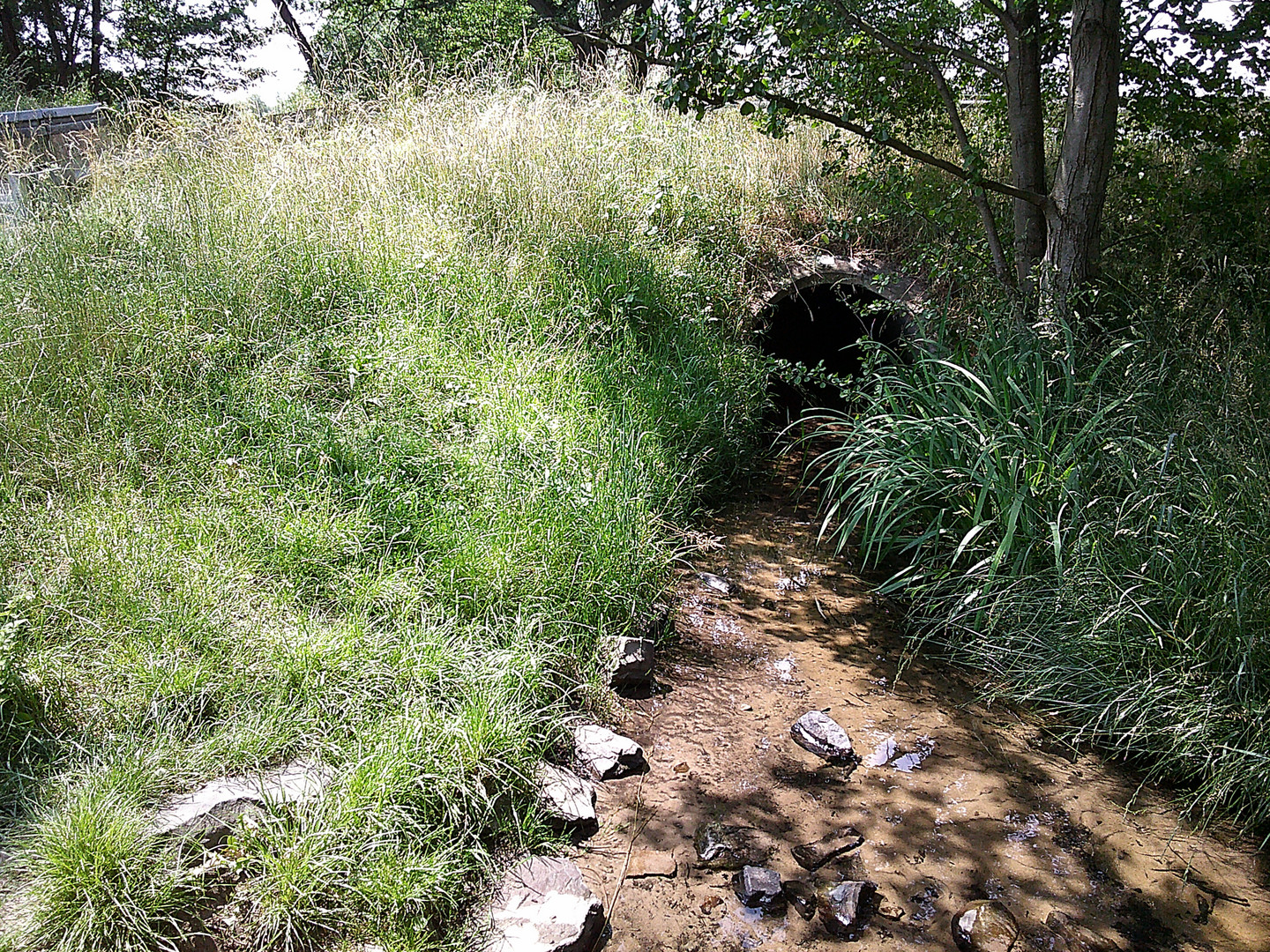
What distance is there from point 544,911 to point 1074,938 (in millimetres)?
1663

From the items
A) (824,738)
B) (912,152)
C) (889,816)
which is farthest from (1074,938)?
(912,152)

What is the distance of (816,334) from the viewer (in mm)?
7855

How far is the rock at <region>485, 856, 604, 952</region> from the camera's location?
2525 millimetres

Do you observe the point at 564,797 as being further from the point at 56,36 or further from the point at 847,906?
the point at 56,36

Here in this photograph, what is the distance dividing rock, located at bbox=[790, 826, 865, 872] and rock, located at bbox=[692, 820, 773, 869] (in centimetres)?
11

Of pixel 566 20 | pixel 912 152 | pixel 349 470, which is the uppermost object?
pixel 566 20

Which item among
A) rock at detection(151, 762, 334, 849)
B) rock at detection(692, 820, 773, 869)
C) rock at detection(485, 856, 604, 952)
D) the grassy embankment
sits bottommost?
rock at detection(692, 820, 773, 869)

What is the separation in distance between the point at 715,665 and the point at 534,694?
110cm

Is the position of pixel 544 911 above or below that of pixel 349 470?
below

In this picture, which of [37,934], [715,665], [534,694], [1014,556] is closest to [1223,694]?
[1014,556]

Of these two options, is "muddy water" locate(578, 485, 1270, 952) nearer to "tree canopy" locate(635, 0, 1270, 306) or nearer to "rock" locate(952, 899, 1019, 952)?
"rock" locate(952, 899, 1019, 952)

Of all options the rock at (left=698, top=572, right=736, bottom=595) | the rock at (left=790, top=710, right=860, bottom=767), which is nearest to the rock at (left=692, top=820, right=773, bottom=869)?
the rock at (left=790, top=710, right=860, bottom=767)

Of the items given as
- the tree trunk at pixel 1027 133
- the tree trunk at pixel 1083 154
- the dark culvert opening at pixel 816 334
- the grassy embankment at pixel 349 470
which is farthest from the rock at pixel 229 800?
the dark culvert opening at pixel 816 334

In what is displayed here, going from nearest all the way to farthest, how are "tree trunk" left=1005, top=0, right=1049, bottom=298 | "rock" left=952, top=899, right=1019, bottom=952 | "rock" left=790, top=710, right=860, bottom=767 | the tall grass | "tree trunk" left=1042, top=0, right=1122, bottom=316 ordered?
1. "rock" left=952, top=899, right=1019, bottom=952
2. the tall grass
3. "rock" left=790, top=710, right=860, bottom=767
4. "tree trunk" left=1042, top=0, right=1122, bottom=316
5. "tree trunk" left=1005, top=0, right=1049, bottom=298
